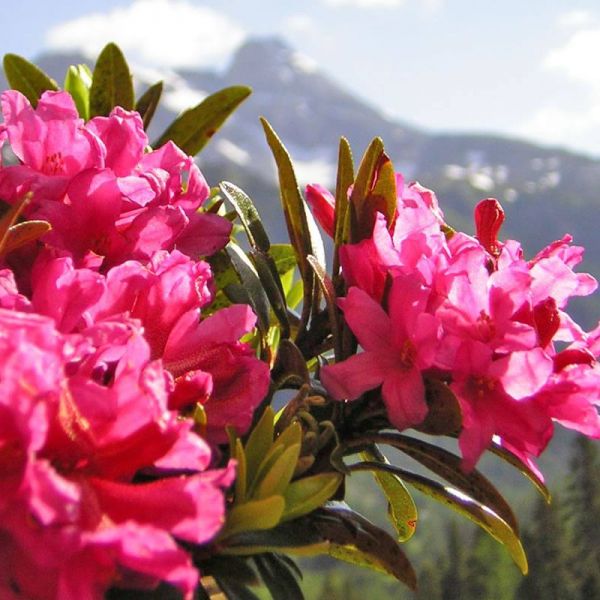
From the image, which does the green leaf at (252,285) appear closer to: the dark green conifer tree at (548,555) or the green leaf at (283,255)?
the green leaf at (283,255)

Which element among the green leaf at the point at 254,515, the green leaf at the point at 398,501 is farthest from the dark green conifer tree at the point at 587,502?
the green leaf at the point at 254,515

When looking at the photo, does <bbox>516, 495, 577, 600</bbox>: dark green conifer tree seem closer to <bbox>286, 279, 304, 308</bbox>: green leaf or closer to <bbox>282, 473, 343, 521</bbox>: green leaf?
<bbox>286, 279, 304, 308</bbox>: green leaf

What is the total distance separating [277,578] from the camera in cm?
62

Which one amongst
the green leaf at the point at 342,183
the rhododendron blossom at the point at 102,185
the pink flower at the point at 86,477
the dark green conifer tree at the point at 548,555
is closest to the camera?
the pink flower at the point at 86,477

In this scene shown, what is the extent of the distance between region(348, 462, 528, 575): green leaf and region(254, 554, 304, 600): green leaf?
0.27 feet

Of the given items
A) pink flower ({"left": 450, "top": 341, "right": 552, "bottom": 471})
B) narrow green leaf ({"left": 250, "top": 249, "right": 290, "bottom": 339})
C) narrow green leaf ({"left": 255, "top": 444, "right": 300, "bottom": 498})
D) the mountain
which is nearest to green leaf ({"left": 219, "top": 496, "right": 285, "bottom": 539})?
narrow green leaf ({"left": 255, "top": 444, "right": 300, "bottom": 498})

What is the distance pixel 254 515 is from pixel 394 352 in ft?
0.50

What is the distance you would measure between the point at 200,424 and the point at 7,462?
13 centimetres

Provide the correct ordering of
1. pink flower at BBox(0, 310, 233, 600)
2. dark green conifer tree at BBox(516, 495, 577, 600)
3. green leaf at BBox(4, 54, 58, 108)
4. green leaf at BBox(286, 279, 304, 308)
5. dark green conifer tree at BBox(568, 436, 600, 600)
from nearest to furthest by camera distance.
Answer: pink flower at BBox(0, 310, 233, 600) < green leaf at BBox(4, 54, 58, 108) < green leaf at BBox(286, 279, 304, 308) < dark green conifer tree at BBox(568, 436, 600, 600) < dark green conifer tree at BBox(516, 495, 577, 600)

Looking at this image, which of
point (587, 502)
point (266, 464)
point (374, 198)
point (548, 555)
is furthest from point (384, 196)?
point (548, 555)

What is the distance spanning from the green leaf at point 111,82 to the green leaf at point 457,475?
1.43 ft

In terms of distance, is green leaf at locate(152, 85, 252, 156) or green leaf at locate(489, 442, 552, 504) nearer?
green leaf at locate(489, 442, 552, 504)

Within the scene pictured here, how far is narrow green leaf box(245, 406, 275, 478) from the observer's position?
23.3 inches

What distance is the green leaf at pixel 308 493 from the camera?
566 millimetres
